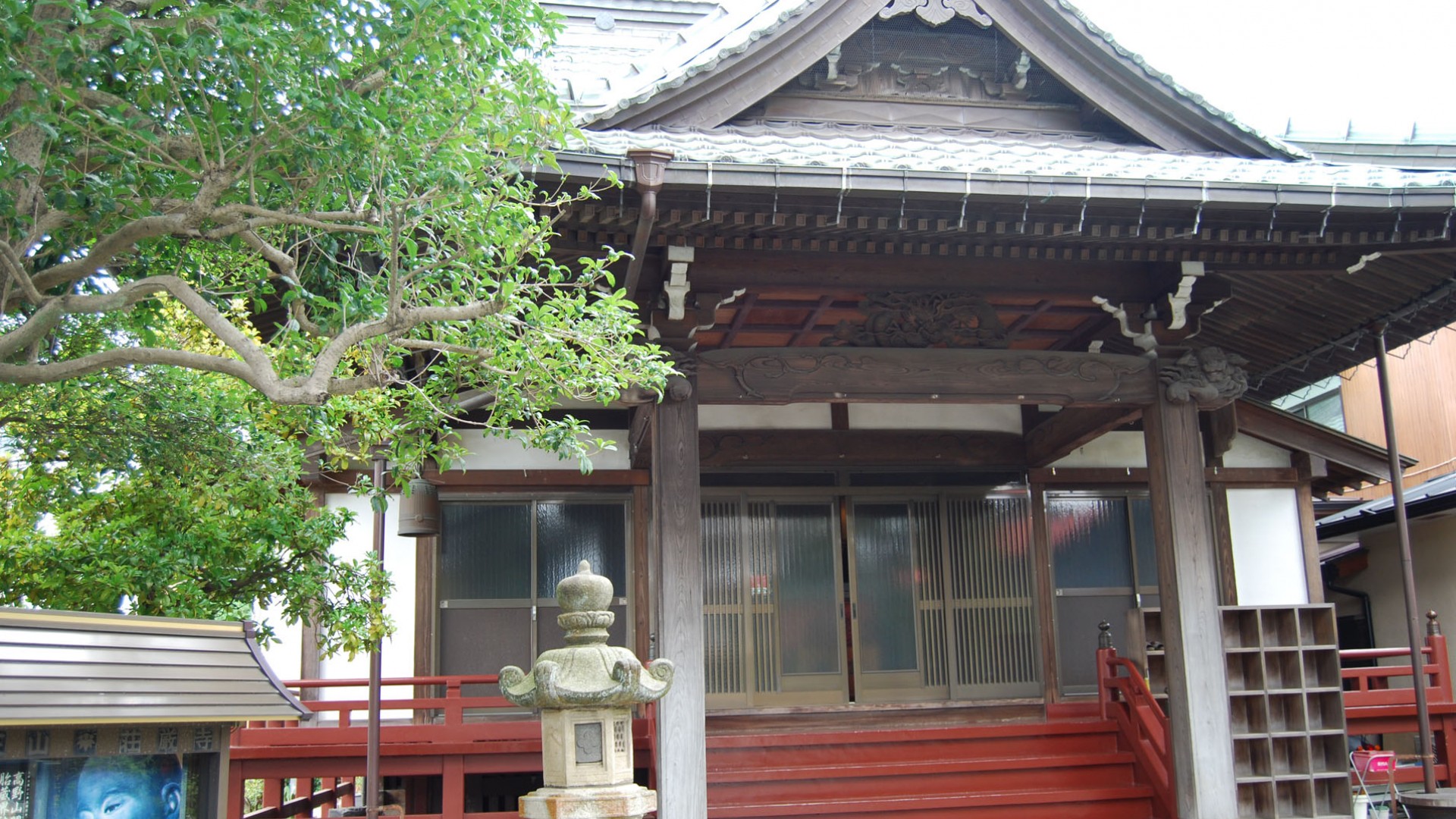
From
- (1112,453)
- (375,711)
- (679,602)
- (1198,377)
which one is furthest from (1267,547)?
(375,711)

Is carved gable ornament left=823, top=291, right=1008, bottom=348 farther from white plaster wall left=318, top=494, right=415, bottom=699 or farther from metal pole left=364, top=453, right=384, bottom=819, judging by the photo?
white plaster wall left=318, top=494, right=415, bottom=699

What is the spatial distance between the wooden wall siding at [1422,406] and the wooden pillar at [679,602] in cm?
1138

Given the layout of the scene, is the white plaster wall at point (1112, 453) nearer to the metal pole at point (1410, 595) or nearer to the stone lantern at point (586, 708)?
the metal pole at point (1410, 595)

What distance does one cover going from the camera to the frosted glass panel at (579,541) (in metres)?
10.0

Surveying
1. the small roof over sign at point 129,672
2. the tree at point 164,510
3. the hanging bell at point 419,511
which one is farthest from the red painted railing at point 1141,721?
the small roof over sign at point 129,672

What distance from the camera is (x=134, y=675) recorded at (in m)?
4.78

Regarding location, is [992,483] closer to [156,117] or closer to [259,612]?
[259,612]

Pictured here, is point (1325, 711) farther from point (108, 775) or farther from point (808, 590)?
point (108, 775)

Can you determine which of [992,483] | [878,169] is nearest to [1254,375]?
[992,483]

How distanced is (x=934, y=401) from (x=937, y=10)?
108 inches

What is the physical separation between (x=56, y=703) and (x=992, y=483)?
318 inches

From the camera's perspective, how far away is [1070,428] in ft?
32.2

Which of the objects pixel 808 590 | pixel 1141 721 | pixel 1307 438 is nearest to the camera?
pixel 1141 721

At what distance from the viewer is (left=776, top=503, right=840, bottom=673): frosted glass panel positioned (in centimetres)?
1020
